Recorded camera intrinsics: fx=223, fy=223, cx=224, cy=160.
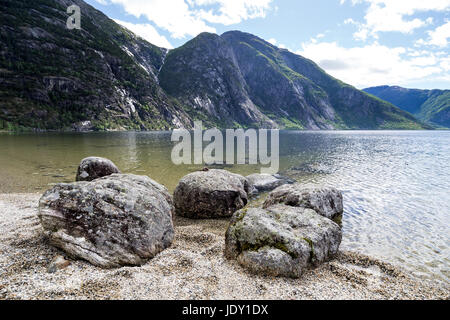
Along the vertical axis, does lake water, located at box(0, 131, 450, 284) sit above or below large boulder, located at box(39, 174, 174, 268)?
below

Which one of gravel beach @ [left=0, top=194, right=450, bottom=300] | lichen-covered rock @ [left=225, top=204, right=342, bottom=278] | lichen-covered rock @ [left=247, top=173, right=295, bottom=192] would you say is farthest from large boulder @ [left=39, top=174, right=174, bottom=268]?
lichen-covered rock @ [left=247, top=173, right=295, bottom=192]

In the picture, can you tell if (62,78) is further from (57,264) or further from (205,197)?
(57,264)

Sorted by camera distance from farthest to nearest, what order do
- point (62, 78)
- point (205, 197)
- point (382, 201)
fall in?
point (62, 78) → point (382, 201) → point (205, 197)

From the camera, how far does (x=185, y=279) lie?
7.01 meters

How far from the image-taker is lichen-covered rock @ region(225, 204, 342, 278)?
757 cm

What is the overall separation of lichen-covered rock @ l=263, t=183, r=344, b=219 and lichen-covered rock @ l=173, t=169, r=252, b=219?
8.06ft

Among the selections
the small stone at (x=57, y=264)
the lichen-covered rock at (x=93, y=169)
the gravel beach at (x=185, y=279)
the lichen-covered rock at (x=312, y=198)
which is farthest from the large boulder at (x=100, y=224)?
the lichen-covered rock at (x=93, y=169)

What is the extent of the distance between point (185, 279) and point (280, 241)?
347 cm

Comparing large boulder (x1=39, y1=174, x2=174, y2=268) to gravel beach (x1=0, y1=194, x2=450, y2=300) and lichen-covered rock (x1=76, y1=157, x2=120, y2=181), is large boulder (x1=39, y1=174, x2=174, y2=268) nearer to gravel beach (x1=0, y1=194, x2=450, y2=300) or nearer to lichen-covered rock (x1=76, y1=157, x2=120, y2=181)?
gravel beach (x1=0, y1=194, x2=450, y2=300)

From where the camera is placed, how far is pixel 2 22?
132m

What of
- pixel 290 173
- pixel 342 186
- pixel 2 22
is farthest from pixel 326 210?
pixel 2 22

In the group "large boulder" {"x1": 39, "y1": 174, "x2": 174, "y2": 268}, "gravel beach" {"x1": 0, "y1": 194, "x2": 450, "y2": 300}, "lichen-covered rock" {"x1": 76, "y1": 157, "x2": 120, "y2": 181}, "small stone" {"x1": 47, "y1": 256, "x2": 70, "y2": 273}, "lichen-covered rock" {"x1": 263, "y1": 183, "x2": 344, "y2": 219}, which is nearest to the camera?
"gravel beach" {"x1": 0, "y1": 194, "x2": 450, "y2": 300}

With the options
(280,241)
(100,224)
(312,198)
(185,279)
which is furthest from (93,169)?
(312,198)
